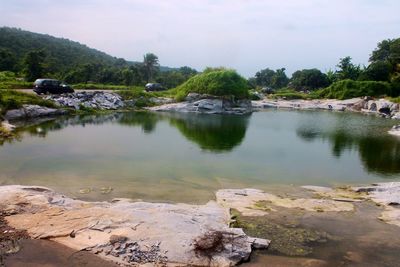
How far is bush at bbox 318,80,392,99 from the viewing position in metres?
81.6

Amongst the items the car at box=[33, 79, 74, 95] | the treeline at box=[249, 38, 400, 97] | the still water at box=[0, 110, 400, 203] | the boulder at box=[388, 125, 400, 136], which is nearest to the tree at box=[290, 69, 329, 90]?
the treeline at box=[249, 38, 400, 97]

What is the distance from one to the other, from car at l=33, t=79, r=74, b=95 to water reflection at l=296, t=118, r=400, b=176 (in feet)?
105

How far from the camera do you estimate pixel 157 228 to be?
12.9 m

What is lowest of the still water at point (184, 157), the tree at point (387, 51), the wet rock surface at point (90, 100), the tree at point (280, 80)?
the still water at point (184, 157)

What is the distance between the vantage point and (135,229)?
42.1 feet

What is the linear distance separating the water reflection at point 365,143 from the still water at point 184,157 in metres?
0.08

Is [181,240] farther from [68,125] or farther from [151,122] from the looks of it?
[151,122]

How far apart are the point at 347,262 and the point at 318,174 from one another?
509 inches

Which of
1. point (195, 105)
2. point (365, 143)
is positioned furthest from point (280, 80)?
point (365, 143)

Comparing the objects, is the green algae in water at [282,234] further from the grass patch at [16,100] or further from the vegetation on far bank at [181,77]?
the vegetation on far bank at [181,77]

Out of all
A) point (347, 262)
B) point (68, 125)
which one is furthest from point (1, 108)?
point (347, 262)

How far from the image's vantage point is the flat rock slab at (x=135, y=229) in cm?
1168

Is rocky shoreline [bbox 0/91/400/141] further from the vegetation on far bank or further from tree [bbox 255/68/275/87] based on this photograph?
tree [bbox 255/68/275/87]

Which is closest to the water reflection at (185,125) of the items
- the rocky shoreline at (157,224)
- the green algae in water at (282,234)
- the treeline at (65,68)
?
the rocky shoreline at (157,224)
